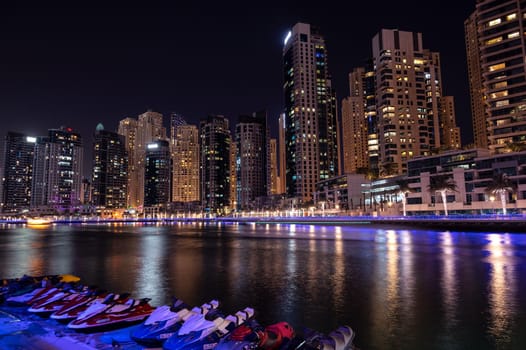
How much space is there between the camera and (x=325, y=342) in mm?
9625

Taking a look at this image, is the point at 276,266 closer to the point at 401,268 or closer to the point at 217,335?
the point at 401,268

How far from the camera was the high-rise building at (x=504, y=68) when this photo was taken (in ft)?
427

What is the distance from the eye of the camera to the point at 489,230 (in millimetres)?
84188

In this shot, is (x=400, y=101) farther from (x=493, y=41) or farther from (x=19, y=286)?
(x=19, y=286)

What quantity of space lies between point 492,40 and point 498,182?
70.3 metres

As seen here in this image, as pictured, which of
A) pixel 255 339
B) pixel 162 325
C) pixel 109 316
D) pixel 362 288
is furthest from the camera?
pixel 362 288

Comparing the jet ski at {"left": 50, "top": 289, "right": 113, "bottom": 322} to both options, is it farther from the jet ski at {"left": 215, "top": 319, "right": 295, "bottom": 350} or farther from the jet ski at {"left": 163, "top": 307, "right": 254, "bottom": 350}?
the jet ski at {"left": 215, "top": 319, "right": 295, "bottom": 350}

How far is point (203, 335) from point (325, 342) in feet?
11.1

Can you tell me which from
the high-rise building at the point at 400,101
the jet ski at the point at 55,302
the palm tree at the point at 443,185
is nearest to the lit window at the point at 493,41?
the high-rise building at the point at 400,101

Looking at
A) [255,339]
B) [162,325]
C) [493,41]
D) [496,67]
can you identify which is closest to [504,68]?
[496,67]

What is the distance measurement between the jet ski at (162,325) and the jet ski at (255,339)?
1.80 meters

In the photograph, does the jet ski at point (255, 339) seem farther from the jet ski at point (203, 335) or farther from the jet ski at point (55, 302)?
the jet ski at point (55, 302)

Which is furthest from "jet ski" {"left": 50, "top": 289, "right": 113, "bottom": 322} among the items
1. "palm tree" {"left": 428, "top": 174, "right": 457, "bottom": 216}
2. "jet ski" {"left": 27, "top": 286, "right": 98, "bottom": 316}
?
"palm tree" {"left": 428, "top": 174, "right": 457, "bottom": 216}

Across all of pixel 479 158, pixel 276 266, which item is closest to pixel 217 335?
pixel 276 266
